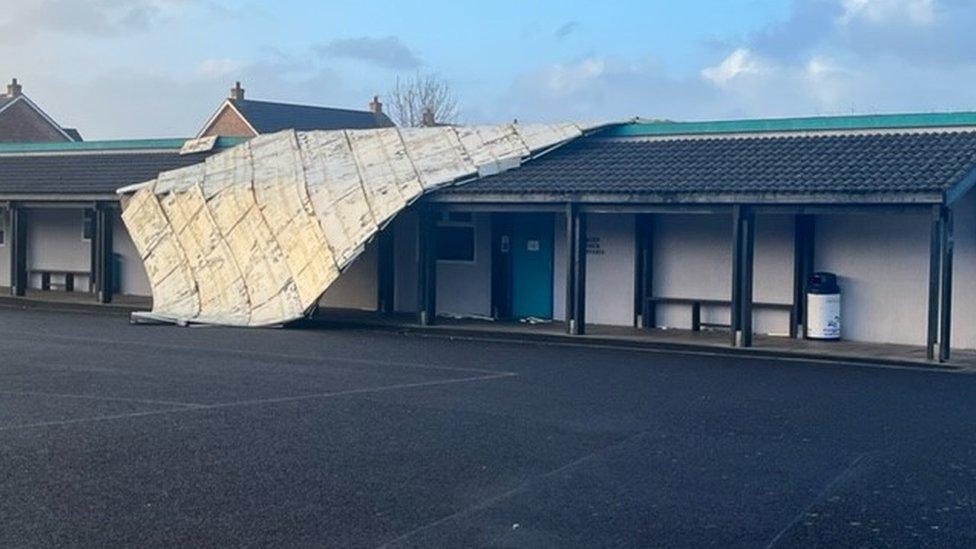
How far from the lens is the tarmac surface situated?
27.3 feet

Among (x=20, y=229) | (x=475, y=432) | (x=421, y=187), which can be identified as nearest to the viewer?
(x=475, y=432)

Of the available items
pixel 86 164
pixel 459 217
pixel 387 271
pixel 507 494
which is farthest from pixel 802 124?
pixel 86 164

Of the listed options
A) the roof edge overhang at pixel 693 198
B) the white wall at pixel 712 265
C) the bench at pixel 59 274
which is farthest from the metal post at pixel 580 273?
the bench at pixel 59 274

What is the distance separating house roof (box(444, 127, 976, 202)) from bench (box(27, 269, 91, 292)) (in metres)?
12.7

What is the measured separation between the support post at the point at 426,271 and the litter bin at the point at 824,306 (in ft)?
21.5

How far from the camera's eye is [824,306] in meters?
20.5

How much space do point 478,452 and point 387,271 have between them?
51.9 ft

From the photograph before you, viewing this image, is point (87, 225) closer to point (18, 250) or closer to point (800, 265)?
point (18, 250)

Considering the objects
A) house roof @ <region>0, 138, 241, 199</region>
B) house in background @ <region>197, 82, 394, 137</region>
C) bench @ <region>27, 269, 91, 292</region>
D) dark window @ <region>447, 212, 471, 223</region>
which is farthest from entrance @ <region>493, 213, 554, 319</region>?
house in background @ <region>197, 82, 394, 137</region>

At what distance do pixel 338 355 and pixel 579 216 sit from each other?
507 cm

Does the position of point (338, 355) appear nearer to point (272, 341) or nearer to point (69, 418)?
point (272, 341)

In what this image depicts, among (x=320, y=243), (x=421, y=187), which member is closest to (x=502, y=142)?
(x=421, y=187)

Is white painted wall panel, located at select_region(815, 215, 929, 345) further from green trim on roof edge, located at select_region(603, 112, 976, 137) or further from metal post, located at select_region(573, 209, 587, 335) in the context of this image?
metal post, located at select_region(573, 209, 587, 335)

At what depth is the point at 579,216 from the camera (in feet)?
71.2
